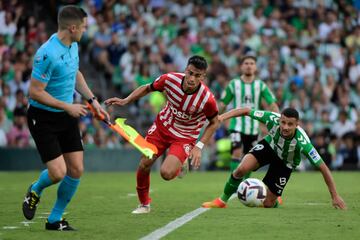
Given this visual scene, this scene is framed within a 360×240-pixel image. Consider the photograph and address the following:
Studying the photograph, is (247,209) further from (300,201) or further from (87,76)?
(87,76)

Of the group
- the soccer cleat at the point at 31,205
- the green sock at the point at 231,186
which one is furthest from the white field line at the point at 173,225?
the soccer cleat at the point at 31,205

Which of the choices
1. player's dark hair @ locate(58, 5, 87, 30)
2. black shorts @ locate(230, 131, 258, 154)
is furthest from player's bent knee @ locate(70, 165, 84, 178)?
black shorts @ locate(230, 131, 258, 154)

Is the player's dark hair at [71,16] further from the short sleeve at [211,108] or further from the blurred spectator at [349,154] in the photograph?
the blurred spectator at [349,154]

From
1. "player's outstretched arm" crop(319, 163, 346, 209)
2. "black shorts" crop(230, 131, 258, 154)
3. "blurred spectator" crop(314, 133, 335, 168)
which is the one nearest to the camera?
"player's outstretched arm" crop(319, 163, 346, 209)

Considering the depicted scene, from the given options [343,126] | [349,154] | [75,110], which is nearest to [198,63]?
[75,110]

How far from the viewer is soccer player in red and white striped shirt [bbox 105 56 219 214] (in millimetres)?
10500

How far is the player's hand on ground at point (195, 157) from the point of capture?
9.91 metres

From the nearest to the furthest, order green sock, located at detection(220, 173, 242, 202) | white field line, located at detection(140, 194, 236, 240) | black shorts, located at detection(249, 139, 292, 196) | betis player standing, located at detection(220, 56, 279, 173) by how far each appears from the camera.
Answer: white field line, located at detection(140, 194, 236, 240)
green sock, located at detection(220, 173, 242, 202)
black shorts, located at detection(249, 139, 292, 196)
betis player standing, located at detection(220, 56, 279, 173)

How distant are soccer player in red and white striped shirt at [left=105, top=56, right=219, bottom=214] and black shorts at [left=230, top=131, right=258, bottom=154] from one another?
12.3 ft

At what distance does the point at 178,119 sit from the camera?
10.8 meters

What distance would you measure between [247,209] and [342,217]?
1.46 metres

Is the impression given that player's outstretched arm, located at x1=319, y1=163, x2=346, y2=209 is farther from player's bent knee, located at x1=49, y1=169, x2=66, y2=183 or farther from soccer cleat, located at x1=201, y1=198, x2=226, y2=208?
player's bent knee, located at x1=49, y1=169, x2=66, y2=183

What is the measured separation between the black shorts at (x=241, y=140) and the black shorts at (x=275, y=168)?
303cm

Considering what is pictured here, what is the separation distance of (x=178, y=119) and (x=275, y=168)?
163 centimetres
